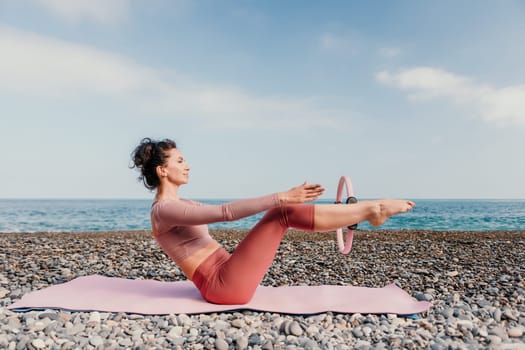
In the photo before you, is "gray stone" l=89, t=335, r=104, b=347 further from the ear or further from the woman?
the ear

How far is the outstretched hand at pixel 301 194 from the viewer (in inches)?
145

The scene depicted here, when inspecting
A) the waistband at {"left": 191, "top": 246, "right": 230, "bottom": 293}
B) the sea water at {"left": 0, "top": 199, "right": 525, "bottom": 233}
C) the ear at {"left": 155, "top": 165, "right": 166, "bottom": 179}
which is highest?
the ear at {"left": 155, "top": 165, "right": 166, "bottom": 179}

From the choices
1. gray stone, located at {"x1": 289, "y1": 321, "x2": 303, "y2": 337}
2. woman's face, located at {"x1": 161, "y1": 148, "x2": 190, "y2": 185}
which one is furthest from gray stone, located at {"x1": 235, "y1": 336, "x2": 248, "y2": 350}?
woman's face, located at {"x1": 161, "y1": 148, "x2": 190, "y2": 185}

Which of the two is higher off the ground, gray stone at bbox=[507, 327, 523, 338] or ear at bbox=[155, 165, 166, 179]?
ear at bbox=[155, 165, 166, 179]

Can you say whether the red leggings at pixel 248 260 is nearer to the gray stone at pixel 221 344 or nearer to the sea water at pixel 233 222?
the gray stone at pixel 221 344

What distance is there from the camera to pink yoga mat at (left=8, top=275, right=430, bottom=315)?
457 cm

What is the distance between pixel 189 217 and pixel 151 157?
0.88 meters

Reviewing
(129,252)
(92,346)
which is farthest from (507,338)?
(129,252)

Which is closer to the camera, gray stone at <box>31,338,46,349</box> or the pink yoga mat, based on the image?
gray stone at <box>31,338,46,349</box>

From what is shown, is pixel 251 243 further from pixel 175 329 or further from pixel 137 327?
pixel 137 327

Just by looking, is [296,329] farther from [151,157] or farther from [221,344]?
[151,157]

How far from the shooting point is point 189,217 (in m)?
3.99

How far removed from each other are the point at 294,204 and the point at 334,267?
419 centimetres

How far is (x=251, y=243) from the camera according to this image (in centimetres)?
417
